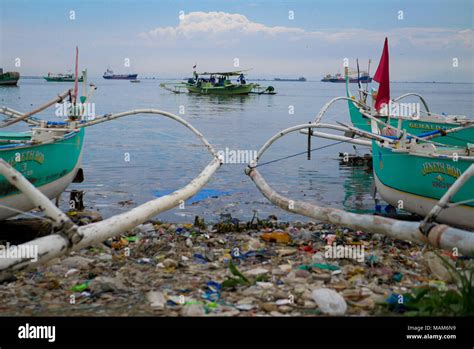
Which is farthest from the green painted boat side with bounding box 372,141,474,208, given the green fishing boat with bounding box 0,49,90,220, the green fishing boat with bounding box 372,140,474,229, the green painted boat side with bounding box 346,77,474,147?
the green fishing boat with bounding box 0,49,90,220

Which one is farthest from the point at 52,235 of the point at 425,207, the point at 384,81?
the point at 384,81

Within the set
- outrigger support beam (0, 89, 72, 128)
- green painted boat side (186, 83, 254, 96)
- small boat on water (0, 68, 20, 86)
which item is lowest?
outrigger support beam (0, 89, 72, 128)

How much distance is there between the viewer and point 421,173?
10.3 metres

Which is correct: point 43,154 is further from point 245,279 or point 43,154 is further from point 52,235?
point 245,279

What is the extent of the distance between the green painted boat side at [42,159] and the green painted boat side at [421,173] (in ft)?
21.0

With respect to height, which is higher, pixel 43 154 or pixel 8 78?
pixel 8 78

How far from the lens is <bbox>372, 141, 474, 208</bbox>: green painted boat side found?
371 inches

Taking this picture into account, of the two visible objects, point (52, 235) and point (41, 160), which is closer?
point (52, 235)

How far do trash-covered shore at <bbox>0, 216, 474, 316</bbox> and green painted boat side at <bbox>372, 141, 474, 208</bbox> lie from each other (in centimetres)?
143

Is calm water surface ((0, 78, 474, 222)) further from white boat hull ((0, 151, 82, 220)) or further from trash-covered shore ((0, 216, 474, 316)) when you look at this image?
trash-covered shore ((0, 216, 474, 316))

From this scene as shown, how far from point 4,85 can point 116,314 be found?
87.7 m

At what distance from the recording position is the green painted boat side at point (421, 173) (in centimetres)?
941

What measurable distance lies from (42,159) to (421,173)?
6901mm

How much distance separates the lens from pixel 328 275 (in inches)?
258
